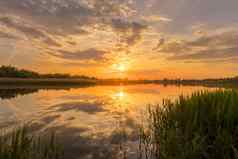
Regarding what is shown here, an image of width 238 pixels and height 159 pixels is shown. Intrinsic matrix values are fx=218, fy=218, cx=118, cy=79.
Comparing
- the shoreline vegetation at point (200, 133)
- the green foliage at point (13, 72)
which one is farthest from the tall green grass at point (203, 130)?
the green foliage at point (13, 72)

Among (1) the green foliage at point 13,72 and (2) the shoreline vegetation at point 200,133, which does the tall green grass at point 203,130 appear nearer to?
(2) the shoreline vegetation at point 200,133

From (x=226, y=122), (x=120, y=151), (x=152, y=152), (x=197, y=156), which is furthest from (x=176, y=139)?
(x=120, y=151)

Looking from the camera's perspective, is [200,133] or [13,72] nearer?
[200,133]

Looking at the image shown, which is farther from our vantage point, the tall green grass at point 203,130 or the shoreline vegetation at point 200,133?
the tall green grass at point 203,130

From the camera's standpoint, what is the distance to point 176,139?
7398 mm

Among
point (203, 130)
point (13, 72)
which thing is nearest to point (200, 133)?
point (203, 130)

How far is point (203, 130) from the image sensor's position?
8.10 metres

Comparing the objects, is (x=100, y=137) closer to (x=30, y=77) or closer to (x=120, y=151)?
(x=120, y=151)

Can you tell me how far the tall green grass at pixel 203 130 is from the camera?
720cm

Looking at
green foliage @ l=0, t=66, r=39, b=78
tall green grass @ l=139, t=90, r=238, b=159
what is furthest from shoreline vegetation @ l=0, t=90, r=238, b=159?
green foliage @ l=0, t=66, r=39, b=78

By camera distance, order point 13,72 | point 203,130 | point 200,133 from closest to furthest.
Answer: point 200,133 → point 203,130 → point 13,72

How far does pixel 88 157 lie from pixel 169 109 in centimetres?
415

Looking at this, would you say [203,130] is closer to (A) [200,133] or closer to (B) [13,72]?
(A) [200,133]

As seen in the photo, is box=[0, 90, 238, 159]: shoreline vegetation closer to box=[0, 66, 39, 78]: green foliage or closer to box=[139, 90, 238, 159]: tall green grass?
box=[139, 90, 238, 159]: tall green grass
